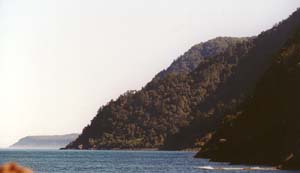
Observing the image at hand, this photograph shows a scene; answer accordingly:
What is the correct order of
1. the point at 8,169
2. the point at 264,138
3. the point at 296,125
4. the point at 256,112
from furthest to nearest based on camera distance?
the point at 256,112, the point at 264,138, the point at 296,125, the point at 8,169

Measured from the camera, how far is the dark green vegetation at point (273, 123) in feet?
416

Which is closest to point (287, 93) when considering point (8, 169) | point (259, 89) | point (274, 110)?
point (274, 110)

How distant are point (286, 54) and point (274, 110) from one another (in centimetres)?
2517

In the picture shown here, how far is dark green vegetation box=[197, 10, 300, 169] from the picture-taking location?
416 ft

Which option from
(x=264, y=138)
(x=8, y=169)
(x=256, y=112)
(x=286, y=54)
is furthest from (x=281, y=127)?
(x=8, y=169)

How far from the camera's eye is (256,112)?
490 feet

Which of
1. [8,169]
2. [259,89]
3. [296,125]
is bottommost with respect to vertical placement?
[8,169]

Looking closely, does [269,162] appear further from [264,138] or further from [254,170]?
[254,170]

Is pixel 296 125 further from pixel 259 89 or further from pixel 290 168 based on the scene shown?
pixel 259 89

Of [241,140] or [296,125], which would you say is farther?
[241,140]

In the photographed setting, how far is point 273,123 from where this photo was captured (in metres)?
137

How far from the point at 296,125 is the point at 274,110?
52.1 ft

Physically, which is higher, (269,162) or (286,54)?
(286,54)

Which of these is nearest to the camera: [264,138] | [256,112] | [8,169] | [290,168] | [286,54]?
[8,169]
